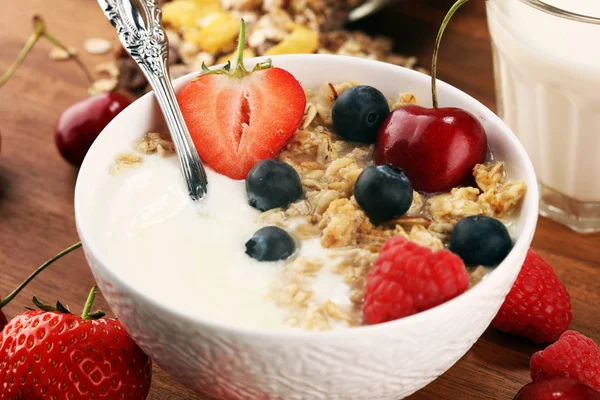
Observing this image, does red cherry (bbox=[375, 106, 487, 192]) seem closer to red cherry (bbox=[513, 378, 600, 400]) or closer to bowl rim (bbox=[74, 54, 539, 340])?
bowl rim (bbox=[74, 54, 539, 340])

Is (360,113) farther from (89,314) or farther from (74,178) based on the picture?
(74,178)

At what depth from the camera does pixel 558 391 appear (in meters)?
0.91

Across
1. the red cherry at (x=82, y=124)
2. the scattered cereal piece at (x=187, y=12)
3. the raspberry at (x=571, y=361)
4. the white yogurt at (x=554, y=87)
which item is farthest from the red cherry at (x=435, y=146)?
the scattered cereal piece at (x=187, y=12)

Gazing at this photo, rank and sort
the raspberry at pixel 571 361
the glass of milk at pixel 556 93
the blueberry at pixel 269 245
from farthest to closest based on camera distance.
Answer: the glass of milk at pixel 556 93 < the raspberry at pixel 571 361 < the blueberry at pixel 269 245

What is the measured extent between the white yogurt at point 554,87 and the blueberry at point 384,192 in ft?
1.58

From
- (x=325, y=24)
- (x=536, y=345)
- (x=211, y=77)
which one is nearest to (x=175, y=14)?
(x=325, y=24)

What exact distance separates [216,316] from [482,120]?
0.44 metres

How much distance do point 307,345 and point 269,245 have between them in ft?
0.48

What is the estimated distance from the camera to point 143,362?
994 mm

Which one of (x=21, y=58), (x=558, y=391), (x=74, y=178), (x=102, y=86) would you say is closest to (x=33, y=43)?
(x=21, y=58)

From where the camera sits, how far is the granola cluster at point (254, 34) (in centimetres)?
167

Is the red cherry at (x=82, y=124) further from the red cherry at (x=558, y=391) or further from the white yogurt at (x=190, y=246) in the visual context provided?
the red cherry at (x=558, y=391)

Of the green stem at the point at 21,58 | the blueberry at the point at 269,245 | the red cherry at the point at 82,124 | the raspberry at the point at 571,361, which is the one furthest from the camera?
the green stem at the point at 21,58

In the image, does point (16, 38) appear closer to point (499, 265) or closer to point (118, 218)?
point (118, 218)
